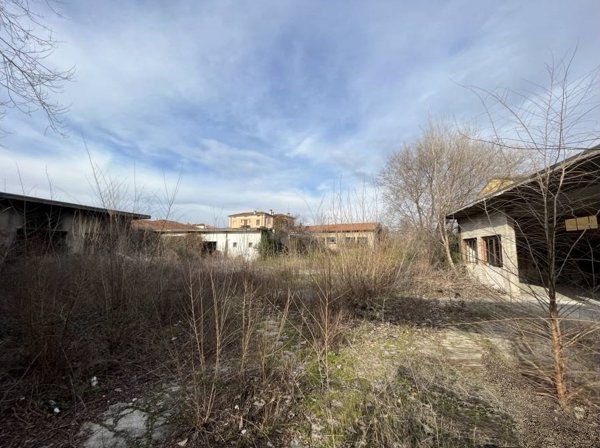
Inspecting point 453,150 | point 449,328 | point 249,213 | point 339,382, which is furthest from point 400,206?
point 249,213

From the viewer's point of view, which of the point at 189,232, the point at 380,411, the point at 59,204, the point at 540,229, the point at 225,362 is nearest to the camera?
the point at 380,411

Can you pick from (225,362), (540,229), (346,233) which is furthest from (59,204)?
(540,229)

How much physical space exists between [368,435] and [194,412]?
3.99 feet

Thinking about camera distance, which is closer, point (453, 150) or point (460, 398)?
point (460, 398)

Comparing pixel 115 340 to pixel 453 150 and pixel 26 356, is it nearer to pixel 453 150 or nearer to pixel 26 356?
pixel 26 356

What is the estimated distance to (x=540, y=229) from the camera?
3646 mm

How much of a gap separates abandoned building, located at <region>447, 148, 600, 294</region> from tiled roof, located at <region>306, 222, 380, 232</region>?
6.19ft

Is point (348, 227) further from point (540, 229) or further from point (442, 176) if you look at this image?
point (442, 176)

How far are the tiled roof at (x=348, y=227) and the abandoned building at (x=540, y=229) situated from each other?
189 centimetres

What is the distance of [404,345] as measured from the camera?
3971 millimetres

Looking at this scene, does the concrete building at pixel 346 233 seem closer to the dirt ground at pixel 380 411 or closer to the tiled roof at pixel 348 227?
the tiled roof at pixel 348 227

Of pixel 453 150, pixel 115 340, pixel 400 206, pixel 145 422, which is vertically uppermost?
pixel 453 150

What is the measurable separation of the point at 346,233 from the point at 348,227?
0.13 metres

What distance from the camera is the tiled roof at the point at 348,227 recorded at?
243 inches
